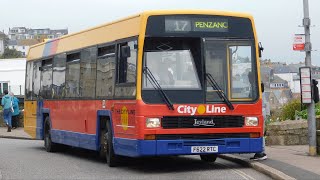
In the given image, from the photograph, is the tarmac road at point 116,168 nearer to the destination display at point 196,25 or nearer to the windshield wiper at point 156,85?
the windshield wiper at point 156,85

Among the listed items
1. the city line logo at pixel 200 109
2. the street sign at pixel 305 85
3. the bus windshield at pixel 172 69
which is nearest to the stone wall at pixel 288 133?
the street sign at pixel 305 85

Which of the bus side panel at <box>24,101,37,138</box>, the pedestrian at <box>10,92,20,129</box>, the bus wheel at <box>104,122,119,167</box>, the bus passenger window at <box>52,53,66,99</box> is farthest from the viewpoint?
the pedestrian at <box>10,92,20,129</box>

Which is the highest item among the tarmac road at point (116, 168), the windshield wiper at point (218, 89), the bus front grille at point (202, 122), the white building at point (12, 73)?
the white building at point (12, 73)

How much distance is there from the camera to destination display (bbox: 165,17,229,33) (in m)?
12.8

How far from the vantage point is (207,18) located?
13.0 m

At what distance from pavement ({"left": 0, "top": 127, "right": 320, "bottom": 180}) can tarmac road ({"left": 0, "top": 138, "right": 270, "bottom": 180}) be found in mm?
176

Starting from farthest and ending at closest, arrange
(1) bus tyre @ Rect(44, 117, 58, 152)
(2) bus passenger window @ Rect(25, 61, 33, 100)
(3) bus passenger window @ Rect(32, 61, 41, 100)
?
(2) bus passenger window @ Rect(25, 61, 33, 100), (3) bus passenger window @ Rect(32, 61, 41, 100), (1) bus tyre @ Rect(44, 117, 58, 152)

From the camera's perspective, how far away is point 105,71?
14.2 m

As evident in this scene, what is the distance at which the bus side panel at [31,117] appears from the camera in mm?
20500

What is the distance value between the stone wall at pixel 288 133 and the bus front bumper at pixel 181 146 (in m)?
5.24

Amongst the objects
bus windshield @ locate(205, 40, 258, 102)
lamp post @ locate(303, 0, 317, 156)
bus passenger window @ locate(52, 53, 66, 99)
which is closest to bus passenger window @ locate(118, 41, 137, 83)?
bus windshield @ locate(205, 40, 258, 102)

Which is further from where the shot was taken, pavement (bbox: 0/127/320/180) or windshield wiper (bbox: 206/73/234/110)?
windshield wiper (bbox: 206/73/234/110)

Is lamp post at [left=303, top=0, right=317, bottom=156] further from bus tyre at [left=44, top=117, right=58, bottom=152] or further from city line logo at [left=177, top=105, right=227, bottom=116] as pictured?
bus tyre at [left=44, top=117, right=58, bottom=152]

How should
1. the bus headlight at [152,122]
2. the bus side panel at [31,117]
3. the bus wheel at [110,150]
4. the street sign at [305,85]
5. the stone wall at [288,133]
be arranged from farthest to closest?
1. the bus side panel at [31,117]
2. the stone wall at [288,133]
3. the street sign at [305,85]
4. the bus wheel at [110,150]
5. the bus headlight at [152,122]
